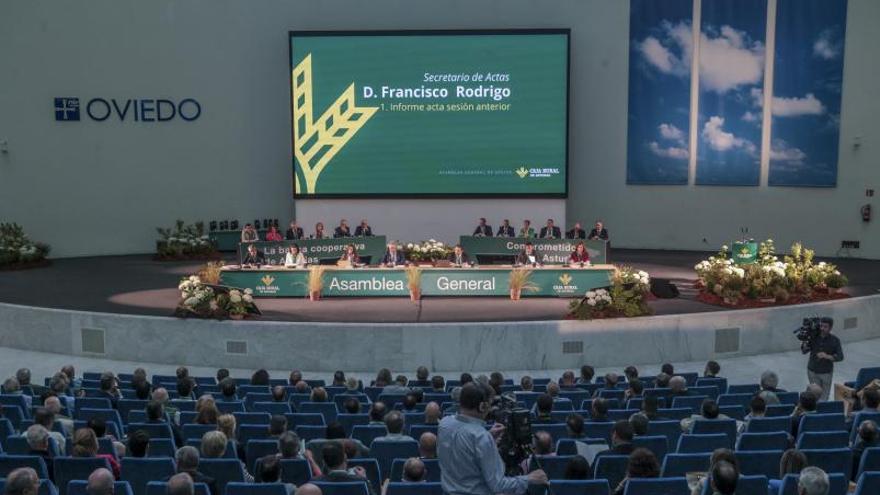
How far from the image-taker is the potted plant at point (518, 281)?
19297 millimetres

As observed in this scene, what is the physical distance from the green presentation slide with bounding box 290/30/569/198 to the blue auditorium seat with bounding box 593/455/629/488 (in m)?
18.7

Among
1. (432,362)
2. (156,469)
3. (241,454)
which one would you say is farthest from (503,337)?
(156,469)

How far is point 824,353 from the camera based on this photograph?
13445 millimetres

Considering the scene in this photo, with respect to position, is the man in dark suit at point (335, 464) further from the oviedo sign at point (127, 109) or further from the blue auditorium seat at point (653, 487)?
the oviedo sign at point (127, 109)

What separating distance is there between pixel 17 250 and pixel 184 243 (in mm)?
4099

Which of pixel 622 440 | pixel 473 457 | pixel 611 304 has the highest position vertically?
pixel 473 457

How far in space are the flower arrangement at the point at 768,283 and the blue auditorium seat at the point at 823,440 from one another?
1025 centimetres

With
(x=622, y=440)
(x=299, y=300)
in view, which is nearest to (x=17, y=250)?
(x=299, y=300)

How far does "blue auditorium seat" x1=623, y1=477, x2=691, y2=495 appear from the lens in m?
5.87

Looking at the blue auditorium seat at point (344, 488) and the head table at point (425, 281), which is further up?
the blue auditorium seat at point (344, 488)

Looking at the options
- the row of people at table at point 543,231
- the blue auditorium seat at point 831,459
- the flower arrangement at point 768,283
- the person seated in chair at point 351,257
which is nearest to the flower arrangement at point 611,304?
the flower arrangement at point 768,283

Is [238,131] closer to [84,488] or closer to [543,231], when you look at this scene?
[543,231]

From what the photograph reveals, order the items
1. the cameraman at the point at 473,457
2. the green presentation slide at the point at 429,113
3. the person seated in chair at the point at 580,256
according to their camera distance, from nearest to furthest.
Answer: the cameraman at the point at 473,457 → the person seated in chair at the point at 580,256 → the green presentation slide at the point at 429,113

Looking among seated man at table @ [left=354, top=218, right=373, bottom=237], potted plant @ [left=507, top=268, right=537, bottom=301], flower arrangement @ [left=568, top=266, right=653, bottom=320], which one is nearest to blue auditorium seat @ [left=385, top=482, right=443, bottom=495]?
flower arrangement @ [left=568, top=266, right=653, bottom=320]
